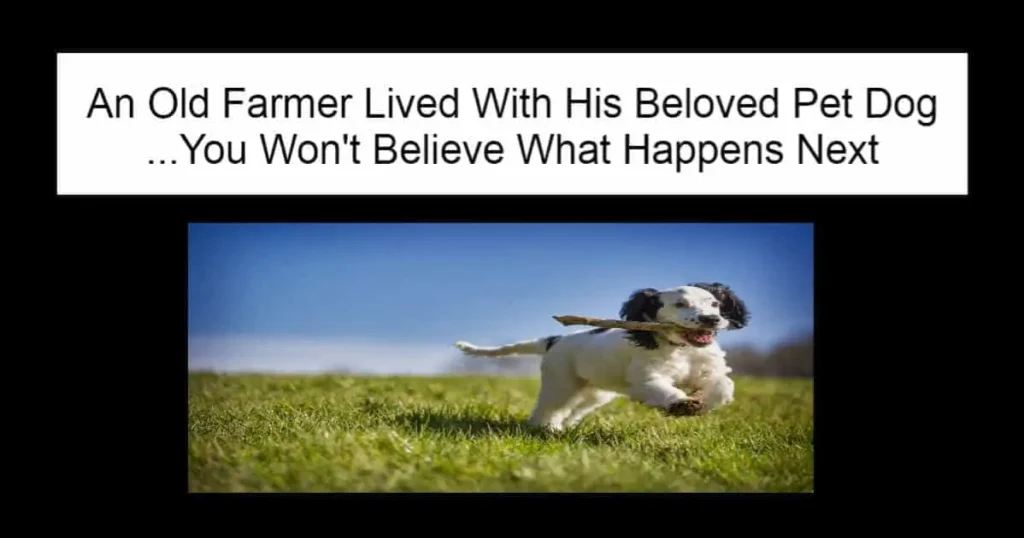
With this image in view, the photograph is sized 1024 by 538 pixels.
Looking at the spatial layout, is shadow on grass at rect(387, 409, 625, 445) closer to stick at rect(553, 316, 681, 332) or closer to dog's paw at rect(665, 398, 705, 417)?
dog's paw at rect(665, 398, 705, 417)

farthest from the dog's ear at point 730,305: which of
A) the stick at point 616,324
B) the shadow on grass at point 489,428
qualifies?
the shadow on grass at point 489,428

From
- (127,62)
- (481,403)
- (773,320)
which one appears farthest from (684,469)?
(127,62)

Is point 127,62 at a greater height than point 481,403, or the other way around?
point 127,62

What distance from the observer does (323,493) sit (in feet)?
14.8

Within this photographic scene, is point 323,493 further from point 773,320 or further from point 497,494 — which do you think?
point 773,320

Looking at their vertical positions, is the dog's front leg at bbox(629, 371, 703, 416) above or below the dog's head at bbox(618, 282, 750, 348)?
below

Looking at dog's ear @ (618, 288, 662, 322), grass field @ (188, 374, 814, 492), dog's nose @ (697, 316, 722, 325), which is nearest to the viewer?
grass field @ (188, 374, 814, 492)

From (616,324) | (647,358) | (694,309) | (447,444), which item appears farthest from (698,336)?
(447,444)

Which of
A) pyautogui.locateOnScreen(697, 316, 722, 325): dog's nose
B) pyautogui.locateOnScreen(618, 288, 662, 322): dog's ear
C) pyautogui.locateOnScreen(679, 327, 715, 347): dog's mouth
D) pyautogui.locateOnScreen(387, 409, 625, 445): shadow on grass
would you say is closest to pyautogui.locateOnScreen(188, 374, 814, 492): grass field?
pyautogui.locateOnScreen(387, 409, 625, 445): shadow on grass

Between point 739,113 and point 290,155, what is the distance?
218cm

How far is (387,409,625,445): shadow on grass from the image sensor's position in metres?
4.89

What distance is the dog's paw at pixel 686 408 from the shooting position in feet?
15.6

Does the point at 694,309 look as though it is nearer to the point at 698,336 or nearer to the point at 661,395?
the point at 698,336

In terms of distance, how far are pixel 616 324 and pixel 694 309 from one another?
1.28 ft
